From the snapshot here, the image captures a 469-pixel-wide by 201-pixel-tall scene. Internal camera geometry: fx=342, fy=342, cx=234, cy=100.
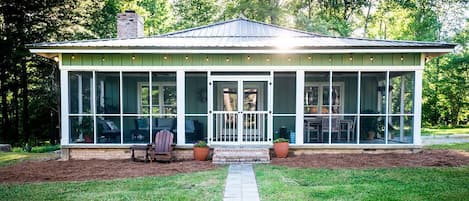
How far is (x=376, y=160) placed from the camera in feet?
26.1

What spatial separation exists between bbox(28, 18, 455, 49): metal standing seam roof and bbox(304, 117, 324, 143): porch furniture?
6.98ft

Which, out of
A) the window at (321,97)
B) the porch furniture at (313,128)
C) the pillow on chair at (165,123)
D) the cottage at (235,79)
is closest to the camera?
the cottage at (235,79)

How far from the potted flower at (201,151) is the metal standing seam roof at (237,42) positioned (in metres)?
2.43

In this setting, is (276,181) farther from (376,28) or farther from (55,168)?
(376,28)

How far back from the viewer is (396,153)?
347 inches

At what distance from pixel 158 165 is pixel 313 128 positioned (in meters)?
4.39

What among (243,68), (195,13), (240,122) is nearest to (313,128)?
(240,122)

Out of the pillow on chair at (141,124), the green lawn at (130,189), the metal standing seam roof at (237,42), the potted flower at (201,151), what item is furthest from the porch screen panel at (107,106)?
the green lawn at (130,189)

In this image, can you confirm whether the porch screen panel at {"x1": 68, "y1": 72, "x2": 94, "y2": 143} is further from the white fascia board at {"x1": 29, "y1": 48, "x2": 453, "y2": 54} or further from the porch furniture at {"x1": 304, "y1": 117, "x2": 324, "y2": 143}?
the porch furniture at {"x1": 304, "y1": 117, "x2": 324, "y2": 143}

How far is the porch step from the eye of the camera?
8.06 meters

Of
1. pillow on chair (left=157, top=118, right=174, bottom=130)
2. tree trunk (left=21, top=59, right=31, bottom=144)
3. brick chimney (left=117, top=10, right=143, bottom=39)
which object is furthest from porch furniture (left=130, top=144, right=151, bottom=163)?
tree trunk (left=21, top=59, right=31, bottom=144)

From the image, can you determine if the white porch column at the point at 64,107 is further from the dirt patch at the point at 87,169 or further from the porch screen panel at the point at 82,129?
the dirt patch at the point at 87,169

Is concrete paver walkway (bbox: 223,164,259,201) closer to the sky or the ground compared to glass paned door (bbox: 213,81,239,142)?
closer to the ground

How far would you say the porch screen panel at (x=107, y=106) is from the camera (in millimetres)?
8961
